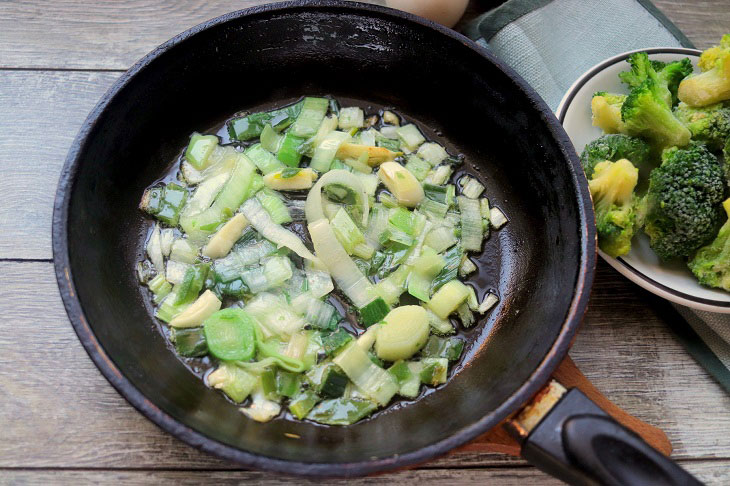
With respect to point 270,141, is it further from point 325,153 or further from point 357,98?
point 357,98

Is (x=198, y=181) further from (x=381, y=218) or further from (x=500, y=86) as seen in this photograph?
(x=500, y=86)

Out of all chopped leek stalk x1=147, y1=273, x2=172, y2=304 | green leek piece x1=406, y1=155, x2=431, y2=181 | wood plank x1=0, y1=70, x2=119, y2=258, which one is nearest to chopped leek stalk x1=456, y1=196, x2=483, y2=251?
green leek piece x1=406, y1=155, x2=431, y2=181

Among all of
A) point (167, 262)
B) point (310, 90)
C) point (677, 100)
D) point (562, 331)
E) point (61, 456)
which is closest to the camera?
point (562, 331)

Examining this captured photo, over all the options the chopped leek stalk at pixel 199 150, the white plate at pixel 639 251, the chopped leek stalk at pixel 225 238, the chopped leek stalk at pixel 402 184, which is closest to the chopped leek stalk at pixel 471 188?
the chopped leek stalk at pixel 402 184

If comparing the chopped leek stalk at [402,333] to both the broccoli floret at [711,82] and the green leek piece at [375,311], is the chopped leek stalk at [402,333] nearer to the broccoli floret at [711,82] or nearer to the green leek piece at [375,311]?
the green leek piece at [375,311]

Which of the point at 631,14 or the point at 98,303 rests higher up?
the point at 631,14

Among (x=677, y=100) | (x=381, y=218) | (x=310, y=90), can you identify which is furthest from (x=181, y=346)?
(x=677, y=100)
